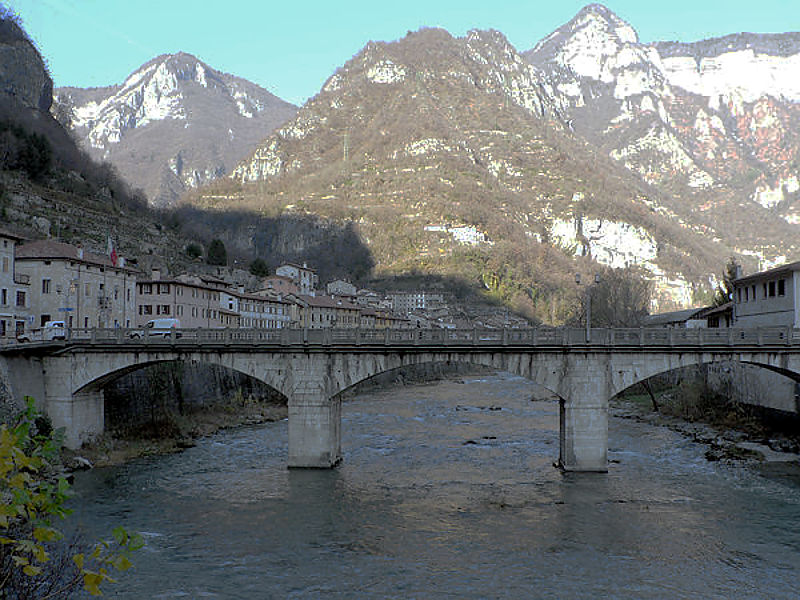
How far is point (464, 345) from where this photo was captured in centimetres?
4347

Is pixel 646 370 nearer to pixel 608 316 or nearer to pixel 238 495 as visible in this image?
pixel 238 495

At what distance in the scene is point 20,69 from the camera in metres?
127

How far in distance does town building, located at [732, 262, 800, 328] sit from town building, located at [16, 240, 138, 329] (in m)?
56.4

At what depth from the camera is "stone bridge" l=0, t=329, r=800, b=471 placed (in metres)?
42.5

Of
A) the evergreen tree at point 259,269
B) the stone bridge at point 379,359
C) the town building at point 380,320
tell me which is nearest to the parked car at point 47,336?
the stone bridge at point 379,359

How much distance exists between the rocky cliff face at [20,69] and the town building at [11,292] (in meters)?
86.4

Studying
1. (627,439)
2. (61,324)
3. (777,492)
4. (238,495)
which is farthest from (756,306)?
(61,324)

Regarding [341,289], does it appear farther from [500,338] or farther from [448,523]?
[448,523]

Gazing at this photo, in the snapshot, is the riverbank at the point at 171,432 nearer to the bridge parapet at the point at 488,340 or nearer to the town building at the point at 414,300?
the bridge parapet at the point at 488,340

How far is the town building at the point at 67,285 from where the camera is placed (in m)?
57.0

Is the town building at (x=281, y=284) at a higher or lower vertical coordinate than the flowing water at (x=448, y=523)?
higher

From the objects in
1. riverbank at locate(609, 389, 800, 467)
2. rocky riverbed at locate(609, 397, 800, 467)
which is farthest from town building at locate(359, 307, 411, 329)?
rocky riverbed at locate(609, 397, 800, 467)

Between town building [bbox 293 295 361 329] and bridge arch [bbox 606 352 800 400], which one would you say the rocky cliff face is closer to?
town building [bbox 293 295 361 329]

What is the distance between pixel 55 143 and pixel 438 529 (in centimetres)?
12463
